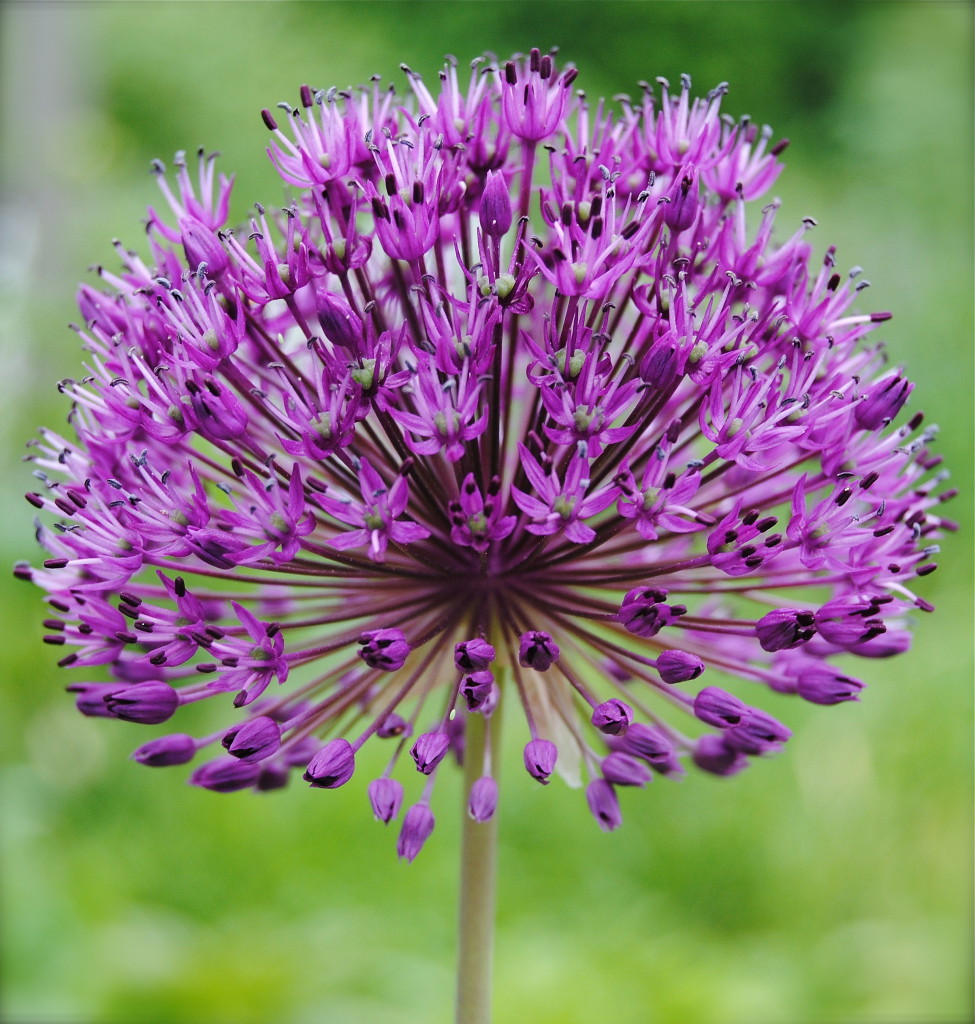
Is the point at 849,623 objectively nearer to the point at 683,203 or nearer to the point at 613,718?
the point at 613,718

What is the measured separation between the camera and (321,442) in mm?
1476

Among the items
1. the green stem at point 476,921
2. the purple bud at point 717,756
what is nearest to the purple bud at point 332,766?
the green stem at point 476,921

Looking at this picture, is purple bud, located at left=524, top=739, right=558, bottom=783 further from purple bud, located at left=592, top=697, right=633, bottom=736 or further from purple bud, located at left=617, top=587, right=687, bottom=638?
purple bud, located at left=617, top=587, right=687, bottom=638

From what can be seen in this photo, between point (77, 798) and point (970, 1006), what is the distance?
3.66 m

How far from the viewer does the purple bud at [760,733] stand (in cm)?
154

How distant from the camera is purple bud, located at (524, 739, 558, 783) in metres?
1.44

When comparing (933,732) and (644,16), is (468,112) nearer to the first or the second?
(933,732)

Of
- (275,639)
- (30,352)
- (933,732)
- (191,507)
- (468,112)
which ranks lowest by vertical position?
(933,732)

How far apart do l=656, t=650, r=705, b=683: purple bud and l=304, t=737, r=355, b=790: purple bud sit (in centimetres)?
43

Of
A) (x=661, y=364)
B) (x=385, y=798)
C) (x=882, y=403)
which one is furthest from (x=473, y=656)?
(x=882, y=403)

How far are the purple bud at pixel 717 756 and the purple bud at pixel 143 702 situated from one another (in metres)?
0.80

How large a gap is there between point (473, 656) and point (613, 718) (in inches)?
8.1

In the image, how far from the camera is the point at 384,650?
1.40m

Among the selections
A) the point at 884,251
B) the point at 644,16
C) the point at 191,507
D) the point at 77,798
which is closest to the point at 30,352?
the point at 77,798
